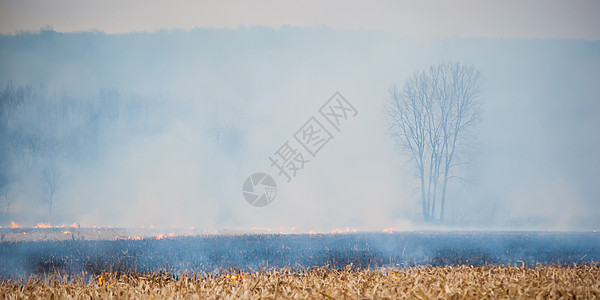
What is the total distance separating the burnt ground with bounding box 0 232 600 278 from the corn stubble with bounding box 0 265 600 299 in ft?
1.98

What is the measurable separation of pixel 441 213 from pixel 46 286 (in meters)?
8.07

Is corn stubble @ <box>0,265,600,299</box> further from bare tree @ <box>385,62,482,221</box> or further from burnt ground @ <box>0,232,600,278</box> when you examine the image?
bare tree @ <box>385,62,482,221</box>

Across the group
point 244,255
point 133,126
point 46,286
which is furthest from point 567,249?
point 133,126

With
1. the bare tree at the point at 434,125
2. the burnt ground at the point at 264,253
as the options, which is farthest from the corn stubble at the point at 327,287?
the bare tree at the point at 434,125

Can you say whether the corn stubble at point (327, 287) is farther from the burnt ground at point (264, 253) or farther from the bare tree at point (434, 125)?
the bare tree at point (434, 125)

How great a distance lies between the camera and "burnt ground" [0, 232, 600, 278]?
546cm

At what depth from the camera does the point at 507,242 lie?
7.53 metres

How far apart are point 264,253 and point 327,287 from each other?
2332 mm

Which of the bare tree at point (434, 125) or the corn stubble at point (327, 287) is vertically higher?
the bare tree at point (434, 125)

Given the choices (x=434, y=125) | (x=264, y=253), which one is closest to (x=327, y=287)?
(x=264, y=253)

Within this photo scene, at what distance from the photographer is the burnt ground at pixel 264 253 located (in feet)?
17.9

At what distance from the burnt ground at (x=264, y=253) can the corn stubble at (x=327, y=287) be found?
60 cm

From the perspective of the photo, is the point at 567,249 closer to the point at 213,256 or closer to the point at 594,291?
the point at 594,291

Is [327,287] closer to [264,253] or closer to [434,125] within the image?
[264,253]
